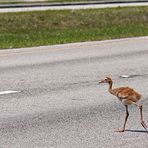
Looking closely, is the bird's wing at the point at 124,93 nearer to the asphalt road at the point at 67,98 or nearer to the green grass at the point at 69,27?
the asphalt road at the point at 67,98

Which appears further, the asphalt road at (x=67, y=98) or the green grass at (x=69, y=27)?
the green grass at (x=69, y=27)

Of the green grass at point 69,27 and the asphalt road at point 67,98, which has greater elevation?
the asphalt road at point 67,98

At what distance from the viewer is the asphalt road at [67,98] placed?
8781mm

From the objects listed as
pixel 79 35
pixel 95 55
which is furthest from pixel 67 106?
pixel 79 35

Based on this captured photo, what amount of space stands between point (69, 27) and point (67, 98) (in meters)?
18.6

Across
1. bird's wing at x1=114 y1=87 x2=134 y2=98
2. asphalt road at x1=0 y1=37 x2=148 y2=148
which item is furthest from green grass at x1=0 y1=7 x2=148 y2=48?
bird's wing at x1=114 y1=87 x2=134 y2=98

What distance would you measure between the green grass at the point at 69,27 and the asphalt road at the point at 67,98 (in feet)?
9.22

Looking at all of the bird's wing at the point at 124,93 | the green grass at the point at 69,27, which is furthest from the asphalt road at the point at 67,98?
the green grass at the point at 69,27

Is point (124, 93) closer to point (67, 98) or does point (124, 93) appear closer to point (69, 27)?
point (67, 98)

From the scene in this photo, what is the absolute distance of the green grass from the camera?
2292cm

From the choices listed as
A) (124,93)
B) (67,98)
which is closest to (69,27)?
(67,98)

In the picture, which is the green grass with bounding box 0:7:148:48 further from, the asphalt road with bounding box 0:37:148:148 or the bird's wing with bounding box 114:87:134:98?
the bird's wing with bounding box 114:87:134:98

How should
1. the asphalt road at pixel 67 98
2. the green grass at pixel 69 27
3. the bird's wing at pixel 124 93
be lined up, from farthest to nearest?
1. the green grass at pixel 69 27
2. the asphalt road at pixel 67 98
3. the bird's wing at pixel 124 93

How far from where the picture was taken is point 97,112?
34.6 feet
